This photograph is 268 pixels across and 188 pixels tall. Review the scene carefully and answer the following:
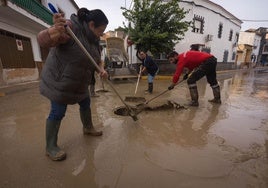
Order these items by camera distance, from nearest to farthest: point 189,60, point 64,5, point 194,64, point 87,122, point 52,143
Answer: point 52,143 < point 87,122 < point 189,60 < point 194,64 < point 64,5

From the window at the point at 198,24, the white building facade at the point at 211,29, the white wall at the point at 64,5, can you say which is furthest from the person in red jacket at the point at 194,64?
the window at the point at 198,24

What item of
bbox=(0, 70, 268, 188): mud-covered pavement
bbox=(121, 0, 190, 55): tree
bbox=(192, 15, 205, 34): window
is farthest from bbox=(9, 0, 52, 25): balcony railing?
bbox=(192, 15, 205, 34): window

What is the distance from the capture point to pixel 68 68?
1.96 m

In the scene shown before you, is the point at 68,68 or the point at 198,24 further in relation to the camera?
the point at 198,24

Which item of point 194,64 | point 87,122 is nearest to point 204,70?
point 194,64

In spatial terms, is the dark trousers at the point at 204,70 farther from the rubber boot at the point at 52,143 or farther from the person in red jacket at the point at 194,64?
the rubber boot at the point at 52,143

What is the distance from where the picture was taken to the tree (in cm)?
993

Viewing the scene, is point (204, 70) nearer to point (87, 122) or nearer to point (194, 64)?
point (194, 64)

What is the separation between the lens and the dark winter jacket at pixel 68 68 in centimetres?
195

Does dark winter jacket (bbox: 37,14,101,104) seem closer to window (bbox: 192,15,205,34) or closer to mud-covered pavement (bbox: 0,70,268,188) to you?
mud-covered pavement (bbox: 0,70,268,188)

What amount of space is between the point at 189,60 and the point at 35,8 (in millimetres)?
8169

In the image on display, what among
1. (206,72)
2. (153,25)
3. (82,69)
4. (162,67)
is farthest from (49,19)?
(82,69)

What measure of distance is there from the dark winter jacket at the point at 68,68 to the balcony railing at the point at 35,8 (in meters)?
6.48

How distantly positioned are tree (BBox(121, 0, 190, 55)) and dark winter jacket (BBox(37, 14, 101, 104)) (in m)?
8.12
